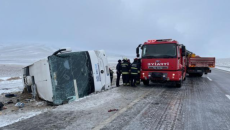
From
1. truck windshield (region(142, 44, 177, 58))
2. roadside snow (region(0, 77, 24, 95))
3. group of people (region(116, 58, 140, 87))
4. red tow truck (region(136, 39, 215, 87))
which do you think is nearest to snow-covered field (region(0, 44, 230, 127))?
roadside snow (region(0, 77, 24, 95))

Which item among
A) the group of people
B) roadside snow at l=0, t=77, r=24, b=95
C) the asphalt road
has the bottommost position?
the asphalt road

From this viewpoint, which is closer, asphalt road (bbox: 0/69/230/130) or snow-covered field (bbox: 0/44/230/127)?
asphalt road (bbox: 0/69/230/130)

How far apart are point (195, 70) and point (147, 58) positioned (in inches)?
313

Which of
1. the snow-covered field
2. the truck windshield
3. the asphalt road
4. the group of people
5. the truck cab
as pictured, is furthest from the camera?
the group of people

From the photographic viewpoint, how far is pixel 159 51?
9.02m

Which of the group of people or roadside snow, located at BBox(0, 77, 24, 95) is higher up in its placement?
the group of people

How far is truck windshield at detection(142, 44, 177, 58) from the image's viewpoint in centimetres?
879

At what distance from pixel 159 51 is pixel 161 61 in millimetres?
566

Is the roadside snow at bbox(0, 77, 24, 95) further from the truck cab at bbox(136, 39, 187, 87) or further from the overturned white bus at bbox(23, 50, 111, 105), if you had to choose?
the truck cab at bbox(136, 39, 187, 87)

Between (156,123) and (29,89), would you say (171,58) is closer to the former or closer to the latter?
(156,123)

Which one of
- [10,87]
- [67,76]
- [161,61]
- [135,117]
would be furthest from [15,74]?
[135,117]

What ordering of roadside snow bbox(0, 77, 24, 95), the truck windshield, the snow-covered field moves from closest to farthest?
the snow-covered field, the truck windshield, roadside snow bbox(0, 77, 24, 95)

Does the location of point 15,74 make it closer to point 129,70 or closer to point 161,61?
point 129,70

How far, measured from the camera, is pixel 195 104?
229 inches
